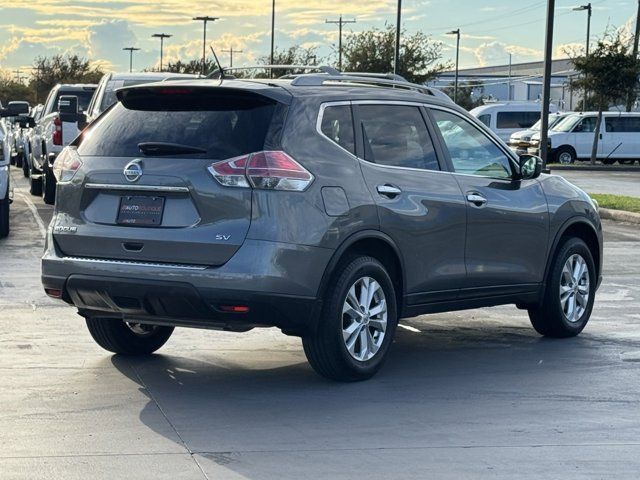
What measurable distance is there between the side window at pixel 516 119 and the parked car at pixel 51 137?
90.4 ft

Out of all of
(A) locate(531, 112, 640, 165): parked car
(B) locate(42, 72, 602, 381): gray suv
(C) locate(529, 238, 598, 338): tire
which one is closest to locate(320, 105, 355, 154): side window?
(B) locate(42, 72, 602, 381): gray suv

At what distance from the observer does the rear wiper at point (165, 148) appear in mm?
7840

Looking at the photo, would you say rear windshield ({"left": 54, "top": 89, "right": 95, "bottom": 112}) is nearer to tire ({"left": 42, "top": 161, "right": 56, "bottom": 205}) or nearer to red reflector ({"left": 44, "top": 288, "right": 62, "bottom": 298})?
tire ({"left": 42, "top": 161, "right": 56, "bottom": 205})

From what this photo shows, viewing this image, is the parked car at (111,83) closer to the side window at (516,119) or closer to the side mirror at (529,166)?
the side mirror at (529,166)

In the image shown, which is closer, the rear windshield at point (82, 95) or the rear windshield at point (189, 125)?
the rear windshield at point (189, 125)

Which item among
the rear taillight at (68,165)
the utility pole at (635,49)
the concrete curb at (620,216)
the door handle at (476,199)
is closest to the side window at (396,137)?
the door handle at (476,199)

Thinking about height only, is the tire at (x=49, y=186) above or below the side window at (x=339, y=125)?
below

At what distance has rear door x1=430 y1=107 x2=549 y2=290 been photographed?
908cm

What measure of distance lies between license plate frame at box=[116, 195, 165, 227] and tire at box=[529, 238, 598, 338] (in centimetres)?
326

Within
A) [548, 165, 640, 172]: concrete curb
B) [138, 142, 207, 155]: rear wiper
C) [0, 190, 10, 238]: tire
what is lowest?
[548, 165, 640, 172]: concrete curb

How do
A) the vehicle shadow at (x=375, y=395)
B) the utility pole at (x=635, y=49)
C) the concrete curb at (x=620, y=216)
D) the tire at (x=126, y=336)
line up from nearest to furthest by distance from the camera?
the vehicle shadow at (x=375, y=395) < the tire at (x=126, y=336) < the concrete curb at (x=620, y=216) < the utility pole at (x=635, y=49)

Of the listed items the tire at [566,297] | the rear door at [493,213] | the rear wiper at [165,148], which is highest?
the rear wiper at [165,148]

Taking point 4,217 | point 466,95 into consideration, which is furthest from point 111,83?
point 466,95

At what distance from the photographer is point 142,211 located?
784 centimetres
